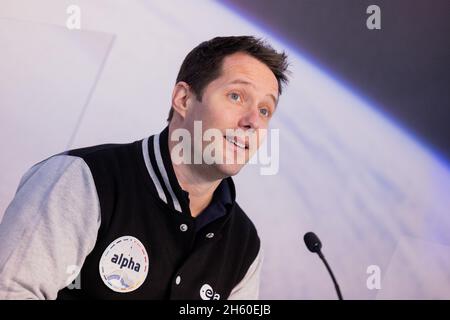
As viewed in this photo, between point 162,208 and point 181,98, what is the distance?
449mm

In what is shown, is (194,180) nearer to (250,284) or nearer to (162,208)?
(162,208)

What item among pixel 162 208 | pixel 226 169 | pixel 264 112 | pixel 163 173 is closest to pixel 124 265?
pixel 162 208

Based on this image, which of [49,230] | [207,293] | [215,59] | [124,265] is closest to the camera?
[49,230]

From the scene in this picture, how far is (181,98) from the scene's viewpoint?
195 cm

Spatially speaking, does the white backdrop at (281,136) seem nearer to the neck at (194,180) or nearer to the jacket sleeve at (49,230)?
the neck at (194,180)

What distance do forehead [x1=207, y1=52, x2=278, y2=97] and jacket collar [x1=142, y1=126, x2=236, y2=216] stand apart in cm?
32

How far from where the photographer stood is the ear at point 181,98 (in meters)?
1.93

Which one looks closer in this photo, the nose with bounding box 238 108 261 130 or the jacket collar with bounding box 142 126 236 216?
the jacket collar with bounding box 142 126 236 216

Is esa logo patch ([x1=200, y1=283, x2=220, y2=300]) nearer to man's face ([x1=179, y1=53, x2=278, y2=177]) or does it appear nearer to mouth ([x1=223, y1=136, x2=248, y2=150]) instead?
man's face ([x1=179, y1=53, x2=278, y2=177])

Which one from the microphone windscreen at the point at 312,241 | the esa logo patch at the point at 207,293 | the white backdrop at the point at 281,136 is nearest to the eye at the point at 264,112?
the white backdrop at the point at 281,136

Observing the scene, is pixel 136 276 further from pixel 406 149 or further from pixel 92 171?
pixel 406 149

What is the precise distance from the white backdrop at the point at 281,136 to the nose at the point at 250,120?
0.21 metres

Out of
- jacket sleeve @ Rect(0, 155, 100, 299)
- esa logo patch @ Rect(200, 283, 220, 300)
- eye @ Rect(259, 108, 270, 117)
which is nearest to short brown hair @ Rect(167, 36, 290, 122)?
eye @ Rect(259, 108, 270, 117)

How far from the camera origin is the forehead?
1931mm
